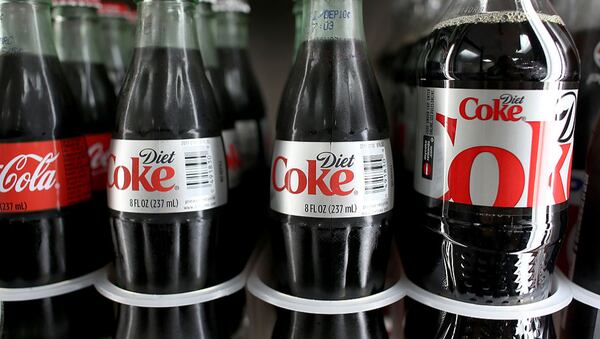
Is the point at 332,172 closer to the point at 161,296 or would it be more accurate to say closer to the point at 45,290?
the point at 161,296

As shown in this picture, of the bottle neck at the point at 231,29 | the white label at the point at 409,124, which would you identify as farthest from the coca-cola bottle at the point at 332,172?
the bottle neck at the point at 231,29

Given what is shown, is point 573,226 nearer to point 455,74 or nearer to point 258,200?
point 455,74

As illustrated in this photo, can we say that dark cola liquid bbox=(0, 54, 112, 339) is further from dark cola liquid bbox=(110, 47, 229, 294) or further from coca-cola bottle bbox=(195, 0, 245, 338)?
coca-cola bottle bbox=(195, 0, 245, 338)

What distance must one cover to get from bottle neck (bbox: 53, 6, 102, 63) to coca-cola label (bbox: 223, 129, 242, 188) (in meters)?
0.32

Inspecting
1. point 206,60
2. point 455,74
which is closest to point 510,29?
point 455,74

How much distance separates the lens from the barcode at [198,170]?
27.8 inches

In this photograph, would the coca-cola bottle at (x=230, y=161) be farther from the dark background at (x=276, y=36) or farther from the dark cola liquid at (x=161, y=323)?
the dark background at (x=276, y=36)

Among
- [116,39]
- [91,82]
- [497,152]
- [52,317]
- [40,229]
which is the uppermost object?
[116,39]

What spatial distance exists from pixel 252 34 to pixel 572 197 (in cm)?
87

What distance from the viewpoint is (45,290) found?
75cm

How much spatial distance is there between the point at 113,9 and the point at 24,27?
34 cm

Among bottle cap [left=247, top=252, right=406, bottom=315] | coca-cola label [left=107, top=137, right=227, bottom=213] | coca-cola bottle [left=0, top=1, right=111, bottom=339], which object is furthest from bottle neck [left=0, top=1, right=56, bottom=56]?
bottle cap [left=247, top=252, right=406, bottom=315]

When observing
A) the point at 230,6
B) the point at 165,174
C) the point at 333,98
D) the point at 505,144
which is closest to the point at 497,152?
the point at 505,144

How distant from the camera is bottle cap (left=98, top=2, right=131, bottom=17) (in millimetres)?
1063
